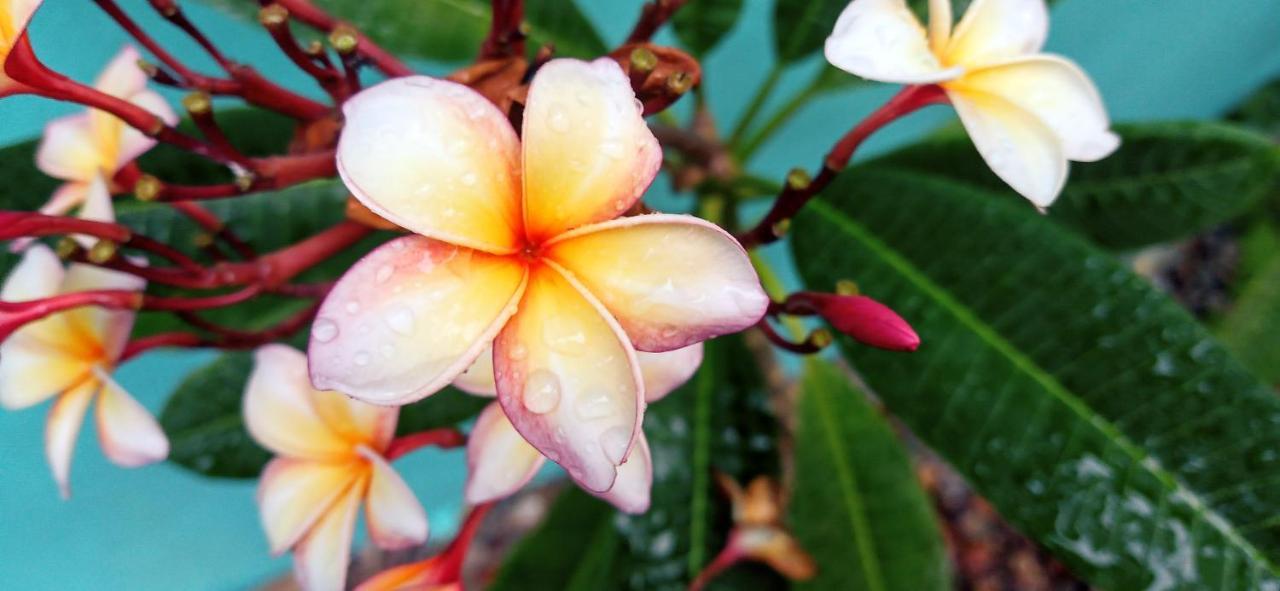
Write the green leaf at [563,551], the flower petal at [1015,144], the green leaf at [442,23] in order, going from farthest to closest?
1. the green leaf at [563,551]
2. the green leaf at [442,23]
3. the flower petal at [1015,144]

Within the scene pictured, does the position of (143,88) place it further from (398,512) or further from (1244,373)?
(1244,373)

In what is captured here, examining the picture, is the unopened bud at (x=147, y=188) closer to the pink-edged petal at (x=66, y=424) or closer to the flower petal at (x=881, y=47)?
the pink-edged petal at (x=66, y=424)

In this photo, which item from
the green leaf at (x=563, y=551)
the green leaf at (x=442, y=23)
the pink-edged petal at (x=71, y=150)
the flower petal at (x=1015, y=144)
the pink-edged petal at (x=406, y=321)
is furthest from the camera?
the green leaf at (x=563, y=551)

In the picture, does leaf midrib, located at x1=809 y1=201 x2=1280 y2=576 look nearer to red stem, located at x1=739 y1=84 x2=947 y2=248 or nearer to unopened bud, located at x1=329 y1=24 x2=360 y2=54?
red stem, located at x1=739 y1=84 x2=947 y2=248

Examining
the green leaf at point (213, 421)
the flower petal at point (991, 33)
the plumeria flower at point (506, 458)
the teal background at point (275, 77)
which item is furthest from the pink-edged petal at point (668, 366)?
the green leaf at point (213, 421)

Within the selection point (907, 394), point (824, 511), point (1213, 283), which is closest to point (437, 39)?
point (907, 394)

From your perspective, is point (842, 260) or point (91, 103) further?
point (842, 260)
